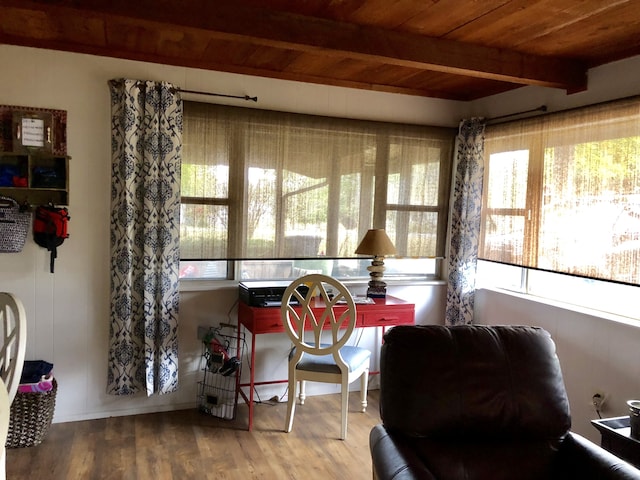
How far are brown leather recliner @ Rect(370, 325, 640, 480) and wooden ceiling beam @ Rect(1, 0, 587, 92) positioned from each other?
154cm

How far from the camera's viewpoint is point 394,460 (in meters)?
1.64

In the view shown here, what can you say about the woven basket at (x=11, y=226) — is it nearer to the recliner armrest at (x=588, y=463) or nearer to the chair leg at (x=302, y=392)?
the chair leg at (x=302, y=392)

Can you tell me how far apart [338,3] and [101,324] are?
240 centimetres

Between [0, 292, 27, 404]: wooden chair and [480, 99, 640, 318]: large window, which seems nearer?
[0, 292, 27, 404]: wooden chair

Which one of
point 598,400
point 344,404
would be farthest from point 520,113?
point 344,404

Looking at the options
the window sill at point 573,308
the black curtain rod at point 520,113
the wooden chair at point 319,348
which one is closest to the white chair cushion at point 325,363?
the wooden chair at point 319,348

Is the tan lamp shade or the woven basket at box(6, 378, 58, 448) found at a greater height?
the tan lamp shade

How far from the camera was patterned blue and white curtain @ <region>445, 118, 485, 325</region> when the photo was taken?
12.9 feet

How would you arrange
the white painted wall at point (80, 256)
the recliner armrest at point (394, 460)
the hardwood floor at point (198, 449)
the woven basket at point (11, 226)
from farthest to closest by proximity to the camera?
the white painted wall at point (80, 256)
the woven basket at point (11, 226)
the hardwood floor at point (198, 449)
the recliner armrest at point (394, 460)

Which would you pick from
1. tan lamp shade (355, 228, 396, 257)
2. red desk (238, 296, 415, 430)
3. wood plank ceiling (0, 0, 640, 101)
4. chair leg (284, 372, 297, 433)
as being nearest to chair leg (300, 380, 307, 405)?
red desk (238, 296, 415, 430)

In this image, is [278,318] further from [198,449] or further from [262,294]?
[198,449]

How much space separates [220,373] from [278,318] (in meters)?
0.58

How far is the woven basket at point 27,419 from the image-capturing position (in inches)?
112

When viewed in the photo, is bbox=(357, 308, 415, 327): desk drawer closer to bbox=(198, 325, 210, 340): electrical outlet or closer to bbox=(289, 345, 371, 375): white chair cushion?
bbox=(289, 345, 371, 375): white chair cushion
